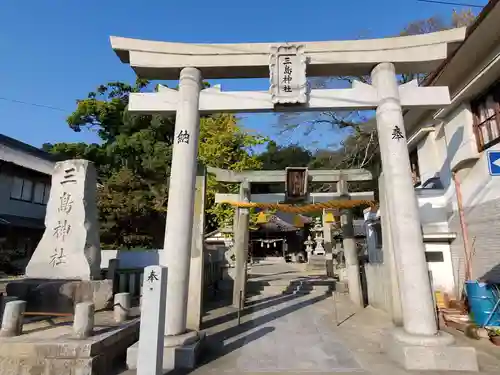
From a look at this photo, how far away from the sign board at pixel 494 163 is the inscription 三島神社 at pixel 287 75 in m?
3.65

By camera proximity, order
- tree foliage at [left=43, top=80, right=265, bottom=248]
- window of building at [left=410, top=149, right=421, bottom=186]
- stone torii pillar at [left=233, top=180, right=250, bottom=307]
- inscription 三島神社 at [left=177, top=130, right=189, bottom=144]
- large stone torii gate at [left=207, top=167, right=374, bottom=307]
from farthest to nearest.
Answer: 1. tree foliage at [left=43, top=80, right=265, bottom=248]
2. window of building at [left=410, top=149, right=421, bottom=186]
3. large stone torii gate at [left=207, top=167, right=374, bottom=307]
4. stone torii pillar at [left=233, top=180, right=250, bottom=307]
5. inscription 三島神社 at [left=177, top=130, right=189, bottom=144]

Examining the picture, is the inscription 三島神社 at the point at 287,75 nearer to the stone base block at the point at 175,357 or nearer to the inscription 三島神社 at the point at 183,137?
the inscription 三島神社 at the point at 183,137

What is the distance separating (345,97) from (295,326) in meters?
5.90

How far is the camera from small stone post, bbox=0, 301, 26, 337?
17.7ft

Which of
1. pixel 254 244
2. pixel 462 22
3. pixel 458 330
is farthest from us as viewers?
pixel 254 244

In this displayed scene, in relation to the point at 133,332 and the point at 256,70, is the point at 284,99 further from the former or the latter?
the point at 133,332

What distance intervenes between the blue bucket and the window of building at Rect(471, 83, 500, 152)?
349cm

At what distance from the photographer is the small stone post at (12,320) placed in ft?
17.7

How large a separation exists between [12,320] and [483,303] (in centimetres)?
966

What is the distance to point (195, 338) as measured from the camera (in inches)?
224

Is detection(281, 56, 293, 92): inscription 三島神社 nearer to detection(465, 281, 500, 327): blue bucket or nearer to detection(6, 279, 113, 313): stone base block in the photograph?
detection(465, 281, 500, 327): blue bucket

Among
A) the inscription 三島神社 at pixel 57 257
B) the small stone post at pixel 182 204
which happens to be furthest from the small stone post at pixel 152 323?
the inscription 三島神社 at pixel 57 257

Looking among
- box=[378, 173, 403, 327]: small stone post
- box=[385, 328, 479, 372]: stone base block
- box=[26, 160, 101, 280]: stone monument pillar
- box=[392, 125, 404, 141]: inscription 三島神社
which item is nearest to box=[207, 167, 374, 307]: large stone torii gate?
box=[378, 173, 403, 327]: small stone post

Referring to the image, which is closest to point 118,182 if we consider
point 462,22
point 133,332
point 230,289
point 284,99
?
point 230,289
